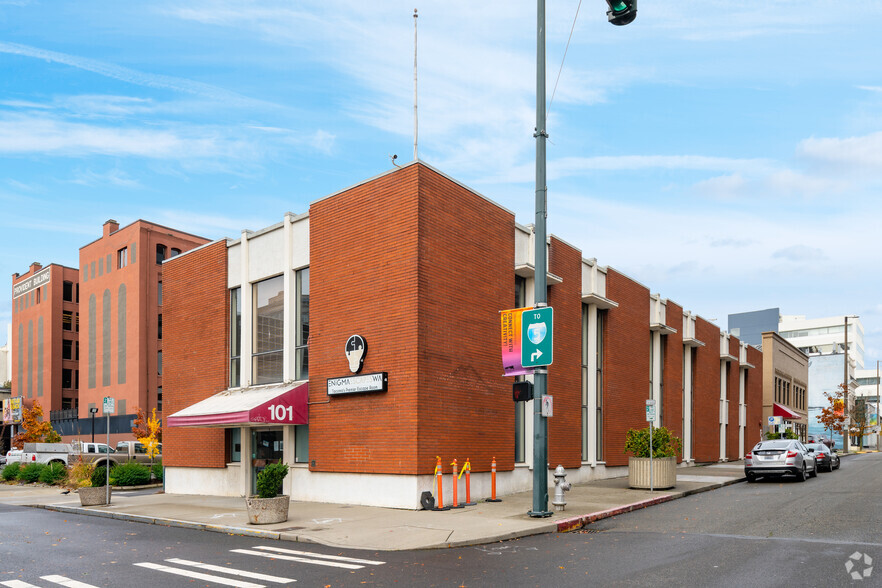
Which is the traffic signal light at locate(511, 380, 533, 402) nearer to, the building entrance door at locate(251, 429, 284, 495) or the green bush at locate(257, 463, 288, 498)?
the green bush at locate(257, 463, 288, 498)

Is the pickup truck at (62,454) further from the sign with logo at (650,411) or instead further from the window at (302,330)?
the sign with logo at (650,411)

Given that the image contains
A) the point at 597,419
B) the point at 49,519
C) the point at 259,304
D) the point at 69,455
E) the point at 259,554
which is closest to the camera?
the point at 259,554

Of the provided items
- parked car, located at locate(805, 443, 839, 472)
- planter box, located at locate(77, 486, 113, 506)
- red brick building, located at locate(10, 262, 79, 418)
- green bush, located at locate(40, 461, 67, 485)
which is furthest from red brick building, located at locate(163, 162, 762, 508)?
red brick building, located at locate(10, 262, 79, 418)

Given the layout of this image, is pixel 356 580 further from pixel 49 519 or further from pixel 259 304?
pixel 259 304

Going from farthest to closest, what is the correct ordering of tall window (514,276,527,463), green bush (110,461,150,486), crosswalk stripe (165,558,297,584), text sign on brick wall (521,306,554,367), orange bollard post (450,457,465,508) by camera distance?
green bush (110,461,150,486) → tall window (514,276,527,463) → orange bollard post (450,457,465,508) → text sign on brick wall (521,306,554,367) → crosswalk stripe (165,558,297,584)

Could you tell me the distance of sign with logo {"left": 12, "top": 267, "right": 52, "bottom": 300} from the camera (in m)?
78.4

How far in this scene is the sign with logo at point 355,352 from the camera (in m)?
19.0

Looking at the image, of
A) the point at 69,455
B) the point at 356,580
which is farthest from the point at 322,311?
the point at 69,455

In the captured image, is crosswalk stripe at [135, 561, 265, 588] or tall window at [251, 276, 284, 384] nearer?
crosswalk stripe at [135, 561, 265, 588]

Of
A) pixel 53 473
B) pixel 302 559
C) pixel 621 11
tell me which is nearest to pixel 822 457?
pixel 302 559

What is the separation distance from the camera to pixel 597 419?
88.6ft

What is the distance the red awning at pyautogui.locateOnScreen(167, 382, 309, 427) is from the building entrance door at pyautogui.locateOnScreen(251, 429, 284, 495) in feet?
4.15

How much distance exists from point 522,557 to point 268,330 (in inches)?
523

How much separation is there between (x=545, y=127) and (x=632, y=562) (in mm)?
9091
